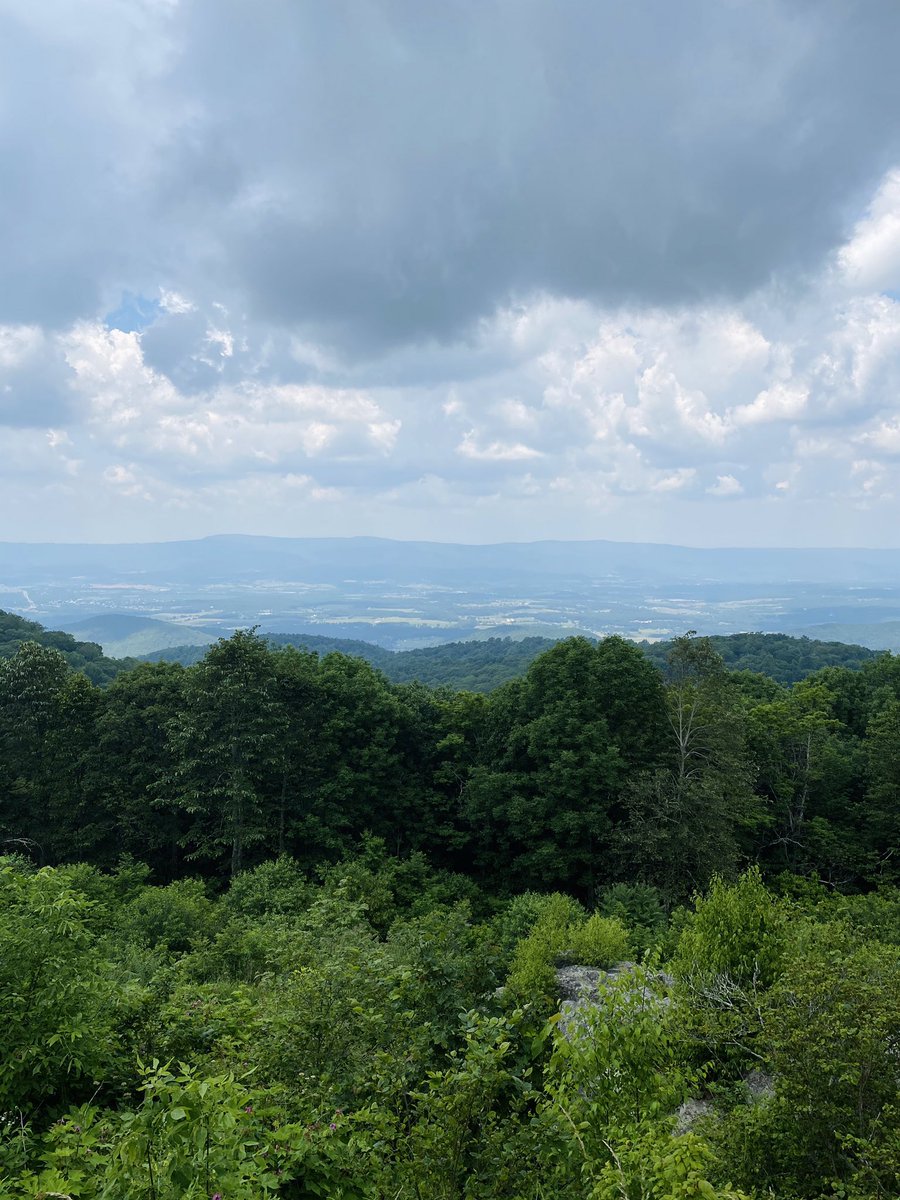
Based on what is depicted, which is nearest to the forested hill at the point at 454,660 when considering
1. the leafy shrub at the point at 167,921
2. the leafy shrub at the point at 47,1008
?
the leafy shrub at the point at 167,921

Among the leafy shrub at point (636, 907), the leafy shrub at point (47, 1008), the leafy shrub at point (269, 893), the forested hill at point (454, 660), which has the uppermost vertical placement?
the leafy shrub at point (47, 1008)

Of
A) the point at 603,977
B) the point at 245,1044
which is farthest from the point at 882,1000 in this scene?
the point at 245,1044

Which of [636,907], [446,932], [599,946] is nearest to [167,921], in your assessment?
[446,932]

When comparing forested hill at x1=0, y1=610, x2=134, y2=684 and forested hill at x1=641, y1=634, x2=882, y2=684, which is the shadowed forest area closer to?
forested hill at x1=0, y1=610, x2=134, y2=684

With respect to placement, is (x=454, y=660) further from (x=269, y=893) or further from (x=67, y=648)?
(x=269, y=893)

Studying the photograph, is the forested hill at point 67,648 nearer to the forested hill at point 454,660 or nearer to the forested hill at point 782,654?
the forested hill at point 454,660

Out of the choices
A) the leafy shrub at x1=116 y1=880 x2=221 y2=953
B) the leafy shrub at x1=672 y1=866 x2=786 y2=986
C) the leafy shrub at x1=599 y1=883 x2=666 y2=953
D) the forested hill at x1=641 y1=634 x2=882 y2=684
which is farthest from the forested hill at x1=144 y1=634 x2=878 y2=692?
the leafy shrub at x1=672 y1=866 x2=786 y2=986

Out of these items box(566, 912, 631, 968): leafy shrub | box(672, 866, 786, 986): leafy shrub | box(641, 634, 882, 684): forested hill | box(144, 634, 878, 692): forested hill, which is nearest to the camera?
box(672, 866, 786, 986): leafy shrub

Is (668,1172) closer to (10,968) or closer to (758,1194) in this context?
(758,1194)

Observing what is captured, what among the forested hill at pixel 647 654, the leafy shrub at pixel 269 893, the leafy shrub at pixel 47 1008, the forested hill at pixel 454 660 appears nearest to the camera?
the leafy shrub at pixel 47 1008
